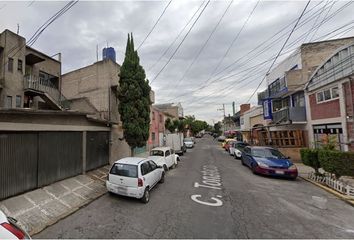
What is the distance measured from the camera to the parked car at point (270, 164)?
10.8 meters

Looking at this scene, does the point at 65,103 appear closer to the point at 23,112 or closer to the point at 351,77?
the point at 23,112

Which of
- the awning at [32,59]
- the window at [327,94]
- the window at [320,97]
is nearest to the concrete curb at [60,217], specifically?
the awning at [32,59]

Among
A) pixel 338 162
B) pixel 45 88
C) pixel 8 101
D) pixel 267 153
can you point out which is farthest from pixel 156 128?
pixel 338 162

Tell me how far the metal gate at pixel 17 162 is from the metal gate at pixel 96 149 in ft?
11.4

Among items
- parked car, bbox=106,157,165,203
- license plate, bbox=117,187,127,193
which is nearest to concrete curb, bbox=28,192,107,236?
parked car, bbox=106,157,165,203

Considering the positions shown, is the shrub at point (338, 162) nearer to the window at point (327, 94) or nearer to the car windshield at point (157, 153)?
the window at point (327, 94)

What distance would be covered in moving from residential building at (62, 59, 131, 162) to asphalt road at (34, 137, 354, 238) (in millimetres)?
7312

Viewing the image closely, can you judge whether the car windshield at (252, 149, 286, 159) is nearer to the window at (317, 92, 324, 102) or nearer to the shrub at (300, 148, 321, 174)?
the shrub at (300, 148, 321, 174)

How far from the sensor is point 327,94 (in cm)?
1398

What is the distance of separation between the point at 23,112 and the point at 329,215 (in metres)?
10.6

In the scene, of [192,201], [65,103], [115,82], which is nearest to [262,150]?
[192,201]

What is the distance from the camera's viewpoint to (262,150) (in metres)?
13.1

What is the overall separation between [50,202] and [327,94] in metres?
17.5

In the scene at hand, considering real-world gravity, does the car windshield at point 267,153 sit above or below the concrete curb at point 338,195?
above
